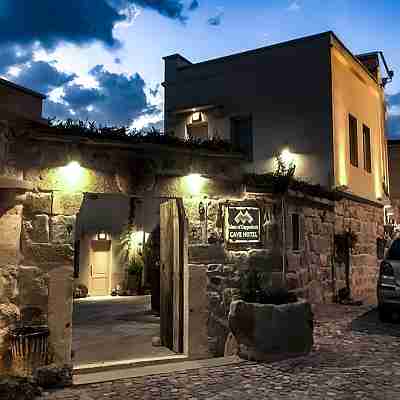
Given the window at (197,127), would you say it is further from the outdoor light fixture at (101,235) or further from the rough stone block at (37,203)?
the rough stone block at (37,203)

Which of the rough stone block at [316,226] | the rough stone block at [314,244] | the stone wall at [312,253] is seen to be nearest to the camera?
the stone wall at [312,253]

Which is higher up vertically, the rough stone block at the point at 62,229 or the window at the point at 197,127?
the window at the point at 197,127

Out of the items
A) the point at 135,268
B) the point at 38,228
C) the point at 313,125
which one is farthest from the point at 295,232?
the point at 135,268

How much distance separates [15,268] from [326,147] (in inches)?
330

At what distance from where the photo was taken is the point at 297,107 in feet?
38.1

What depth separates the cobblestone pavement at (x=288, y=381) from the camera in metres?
4.23

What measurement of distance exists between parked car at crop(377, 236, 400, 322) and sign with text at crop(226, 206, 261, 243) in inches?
116

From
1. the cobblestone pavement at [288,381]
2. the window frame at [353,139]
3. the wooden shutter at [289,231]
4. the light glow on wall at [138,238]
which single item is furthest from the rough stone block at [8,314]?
the window frame at [353,139]

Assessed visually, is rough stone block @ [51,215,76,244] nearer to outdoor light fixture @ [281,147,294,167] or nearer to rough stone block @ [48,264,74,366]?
rough stone block @ [48,264,74,366]

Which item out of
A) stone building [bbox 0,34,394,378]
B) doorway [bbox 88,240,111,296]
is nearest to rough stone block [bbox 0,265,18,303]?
stone building [bbox 0,34,394,378]

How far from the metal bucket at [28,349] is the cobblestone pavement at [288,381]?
43 centimetres

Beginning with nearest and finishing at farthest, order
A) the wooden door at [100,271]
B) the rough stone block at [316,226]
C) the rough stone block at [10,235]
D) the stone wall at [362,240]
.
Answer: the rough stone block at [10,235], the rough stone block at [316,226], the stone wall at [362,240], the wooden door at [100,271]

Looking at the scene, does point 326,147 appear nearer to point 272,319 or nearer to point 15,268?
point 272,319

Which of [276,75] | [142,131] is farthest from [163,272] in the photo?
[276,75]
